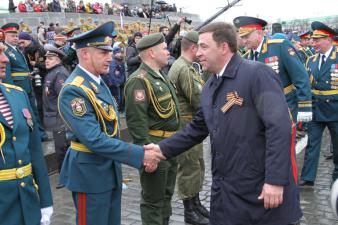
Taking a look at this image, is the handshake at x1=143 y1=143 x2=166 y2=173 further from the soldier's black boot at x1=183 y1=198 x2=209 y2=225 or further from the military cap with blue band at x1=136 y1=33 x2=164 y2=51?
the soldier's black boot at x1=183 y1=198 x2=209 y2=225

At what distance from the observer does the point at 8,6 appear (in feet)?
80.0

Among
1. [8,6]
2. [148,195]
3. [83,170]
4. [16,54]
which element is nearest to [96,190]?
[83,170]

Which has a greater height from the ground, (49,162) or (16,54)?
(16,54)

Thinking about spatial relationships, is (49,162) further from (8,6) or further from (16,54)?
(8,6)

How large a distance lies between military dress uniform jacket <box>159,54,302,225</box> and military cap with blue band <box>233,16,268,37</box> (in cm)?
233

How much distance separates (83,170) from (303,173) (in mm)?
3894

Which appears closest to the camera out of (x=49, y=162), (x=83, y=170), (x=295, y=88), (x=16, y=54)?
(x=83, y=170)

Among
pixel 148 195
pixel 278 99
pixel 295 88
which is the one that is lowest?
pixel 148 195

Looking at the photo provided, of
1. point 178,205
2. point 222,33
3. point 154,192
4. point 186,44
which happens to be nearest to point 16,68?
point 186,44

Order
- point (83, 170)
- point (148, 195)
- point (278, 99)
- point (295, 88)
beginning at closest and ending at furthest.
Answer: point (278, 99), point (83, 170), point (148, 195), point (295, 88)

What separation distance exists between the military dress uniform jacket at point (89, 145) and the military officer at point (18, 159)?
283 millimetres

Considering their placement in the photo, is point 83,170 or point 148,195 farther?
point 148,195

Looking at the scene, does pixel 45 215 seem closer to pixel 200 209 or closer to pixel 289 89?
pixel 200 209

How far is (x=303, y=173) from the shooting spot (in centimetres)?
611
